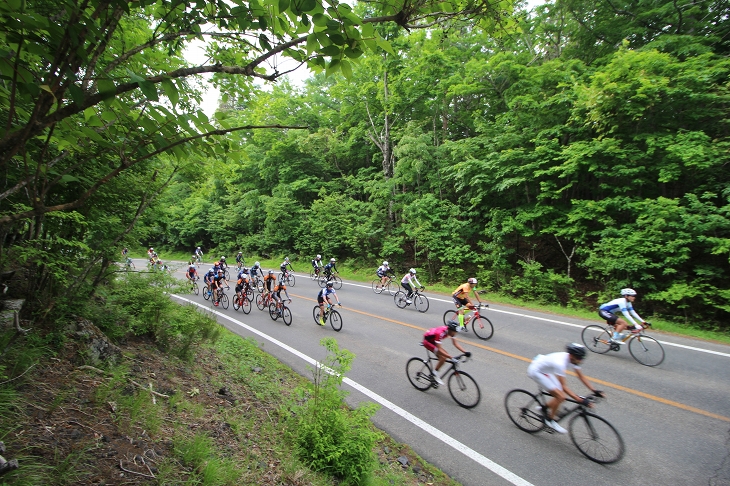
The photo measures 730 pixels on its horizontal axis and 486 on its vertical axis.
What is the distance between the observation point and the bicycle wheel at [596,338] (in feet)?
25.7

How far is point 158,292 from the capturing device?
19.4ft

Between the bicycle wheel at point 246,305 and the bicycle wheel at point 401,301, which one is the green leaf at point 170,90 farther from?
the bicycle wheel at point 246,305

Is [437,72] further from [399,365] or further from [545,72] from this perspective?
[399,365]

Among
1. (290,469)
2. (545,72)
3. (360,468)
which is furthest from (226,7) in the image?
(545,72)

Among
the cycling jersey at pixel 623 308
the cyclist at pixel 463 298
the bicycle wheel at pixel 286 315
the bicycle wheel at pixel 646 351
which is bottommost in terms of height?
the bicycle wheel at pixel 286 315

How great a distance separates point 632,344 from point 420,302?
21.3 ft

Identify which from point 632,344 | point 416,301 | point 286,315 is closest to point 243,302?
point 286,315

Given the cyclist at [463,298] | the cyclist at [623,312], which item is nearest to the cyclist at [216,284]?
the cyclist at [463,298]

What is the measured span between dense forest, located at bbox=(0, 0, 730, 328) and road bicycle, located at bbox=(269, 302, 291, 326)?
15.2ft

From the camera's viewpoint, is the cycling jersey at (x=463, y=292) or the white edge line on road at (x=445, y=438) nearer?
the white edge line on road at (x=445, y=438)

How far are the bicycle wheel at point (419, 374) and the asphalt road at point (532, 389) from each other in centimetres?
16

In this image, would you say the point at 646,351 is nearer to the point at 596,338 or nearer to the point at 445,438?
the point at 596,338

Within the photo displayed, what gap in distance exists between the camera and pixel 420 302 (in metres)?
12.8

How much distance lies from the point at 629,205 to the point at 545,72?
22.9ft
